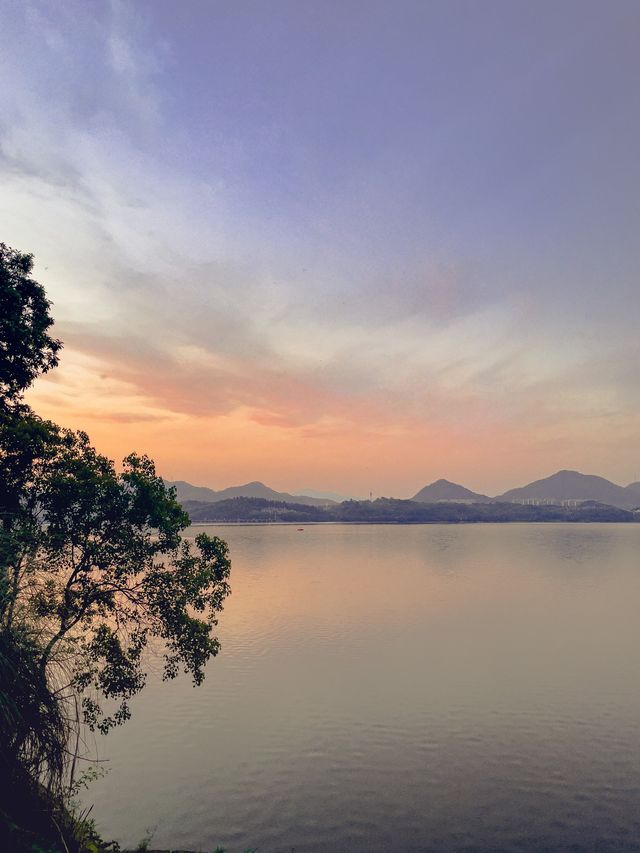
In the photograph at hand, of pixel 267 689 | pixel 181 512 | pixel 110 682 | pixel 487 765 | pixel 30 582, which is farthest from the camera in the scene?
pixel 267 689

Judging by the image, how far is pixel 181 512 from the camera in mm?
30031

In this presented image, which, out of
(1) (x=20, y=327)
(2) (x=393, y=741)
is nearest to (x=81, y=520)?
(1) (x=20, y=327)

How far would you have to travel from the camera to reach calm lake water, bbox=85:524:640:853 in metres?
27.8

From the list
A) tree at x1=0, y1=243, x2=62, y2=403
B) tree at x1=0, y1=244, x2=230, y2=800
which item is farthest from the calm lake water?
tree at x1=0, y1=243, x2=62, y2=403

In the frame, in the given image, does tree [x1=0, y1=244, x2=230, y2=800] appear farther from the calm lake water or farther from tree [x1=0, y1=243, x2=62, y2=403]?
the calm lake water

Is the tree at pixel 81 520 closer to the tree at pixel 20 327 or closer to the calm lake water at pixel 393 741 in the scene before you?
the tree at pixel 20 327

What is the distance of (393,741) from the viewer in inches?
1537

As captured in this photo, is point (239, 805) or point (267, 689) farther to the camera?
point (267, 689)

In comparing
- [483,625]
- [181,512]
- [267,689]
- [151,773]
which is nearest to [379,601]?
[483,625]

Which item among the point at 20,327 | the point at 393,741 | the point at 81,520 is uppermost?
the point at 20,327

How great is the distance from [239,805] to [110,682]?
37.1 ft

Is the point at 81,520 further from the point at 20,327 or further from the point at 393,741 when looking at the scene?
Result: the point at 393,741

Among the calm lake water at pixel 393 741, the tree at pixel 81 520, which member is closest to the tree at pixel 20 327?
the tree at pixel 81 520

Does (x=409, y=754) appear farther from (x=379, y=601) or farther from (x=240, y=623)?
(x=379, y=601)
